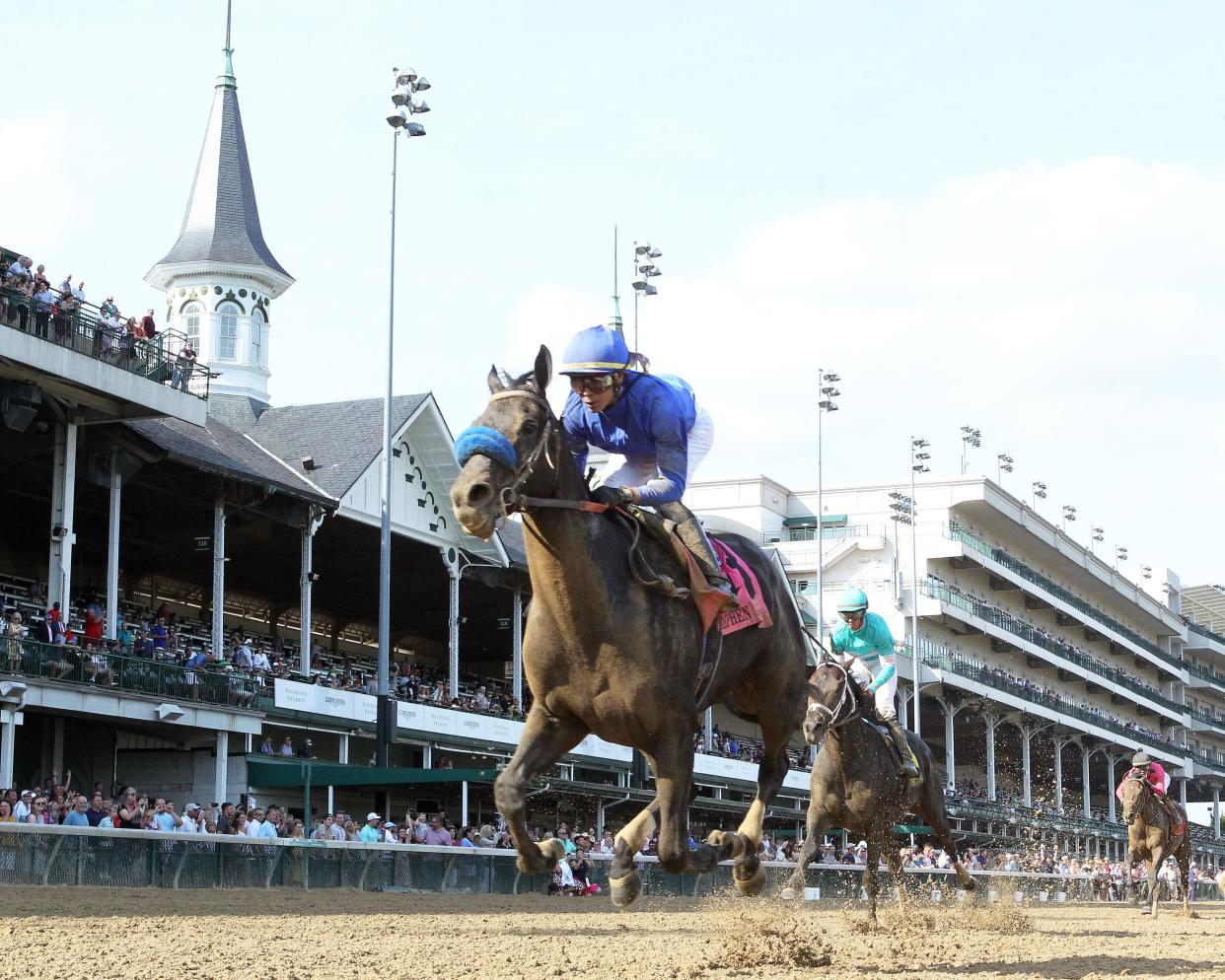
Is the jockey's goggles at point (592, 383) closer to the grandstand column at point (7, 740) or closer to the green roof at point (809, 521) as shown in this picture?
the grandstand column at point (7, 740)

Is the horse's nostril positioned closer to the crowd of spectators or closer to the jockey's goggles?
the jockey's goggles

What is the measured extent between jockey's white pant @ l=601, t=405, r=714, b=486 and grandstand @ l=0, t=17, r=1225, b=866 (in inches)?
657

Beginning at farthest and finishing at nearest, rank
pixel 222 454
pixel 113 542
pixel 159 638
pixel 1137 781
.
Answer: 1. pixel 222 454
2. pixel 159 638
3. pixel 113 542
4. pixel 1137 781

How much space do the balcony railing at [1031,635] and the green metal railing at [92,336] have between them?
41811 millimetres

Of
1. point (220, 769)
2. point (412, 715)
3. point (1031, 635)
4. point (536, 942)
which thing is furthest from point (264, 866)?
point (1031, 635)

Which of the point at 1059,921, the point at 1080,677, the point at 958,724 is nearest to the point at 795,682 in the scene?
the point at 1059,921

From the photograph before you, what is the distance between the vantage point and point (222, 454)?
30516mm

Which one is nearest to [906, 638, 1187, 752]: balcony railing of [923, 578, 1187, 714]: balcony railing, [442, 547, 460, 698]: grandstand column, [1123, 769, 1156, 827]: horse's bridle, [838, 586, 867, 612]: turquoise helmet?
[923, 578, 1187, 714]: balcony railing

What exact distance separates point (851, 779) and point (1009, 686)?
186 ft

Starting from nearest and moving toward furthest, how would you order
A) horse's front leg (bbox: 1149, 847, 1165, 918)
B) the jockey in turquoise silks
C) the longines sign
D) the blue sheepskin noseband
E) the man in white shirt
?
the blue sheepskin noseband
the jockey in turquoise silks
the man in white shirt
horse's front leg (bbox: 1149, 847, 1165, 918)
the longines sign

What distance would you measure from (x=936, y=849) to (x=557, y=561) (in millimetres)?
38490

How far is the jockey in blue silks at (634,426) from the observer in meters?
7.79

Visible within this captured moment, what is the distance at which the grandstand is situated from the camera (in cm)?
2553

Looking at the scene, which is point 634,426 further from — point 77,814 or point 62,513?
point 62,513
